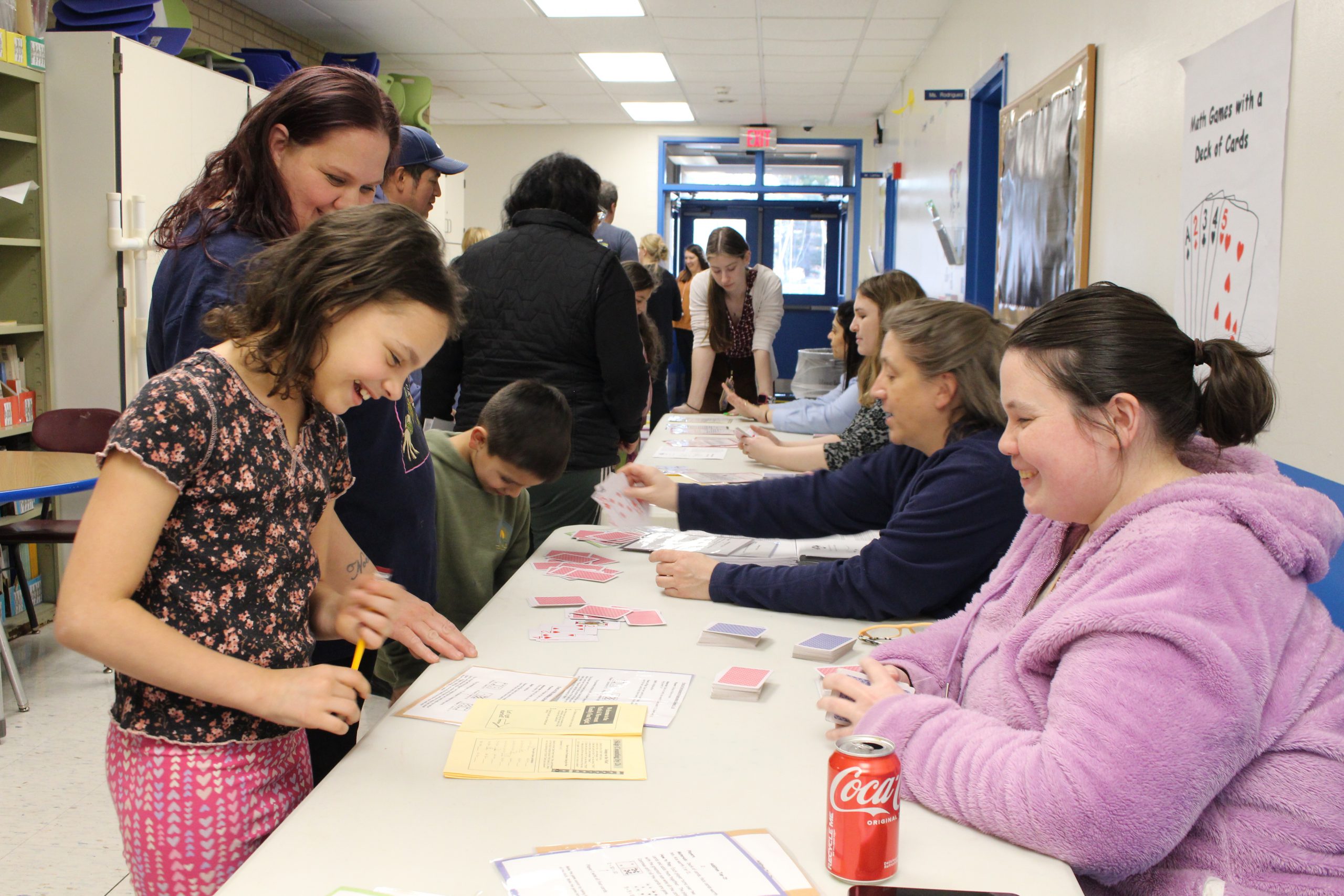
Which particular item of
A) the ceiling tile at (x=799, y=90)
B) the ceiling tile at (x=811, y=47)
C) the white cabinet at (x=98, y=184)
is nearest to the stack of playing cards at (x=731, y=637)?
the white cabinet at (x=98, y=184)

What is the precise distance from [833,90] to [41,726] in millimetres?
7836

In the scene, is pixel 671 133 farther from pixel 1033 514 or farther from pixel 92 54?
pixel 1033 514

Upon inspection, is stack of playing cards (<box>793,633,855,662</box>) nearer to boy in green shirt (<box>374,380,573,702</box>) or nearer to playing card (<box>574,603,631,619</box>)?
playing card (<box>574,603,631,619</box>)

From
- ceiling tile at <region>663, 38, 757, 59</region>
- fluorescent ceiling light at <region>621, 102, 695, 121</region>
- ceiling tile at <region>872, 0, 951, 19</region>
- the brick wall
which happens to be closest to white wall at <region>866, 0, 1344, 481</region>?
ceiling tile at <region>872, 0, 951, 19</region>

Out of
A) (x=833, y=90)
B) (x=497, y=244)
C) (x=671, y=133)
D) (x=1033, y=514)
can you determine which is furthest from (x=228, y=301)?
(x=671, y=133)

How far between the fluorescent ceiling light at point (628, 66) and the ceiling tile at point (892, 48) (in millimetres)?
1552

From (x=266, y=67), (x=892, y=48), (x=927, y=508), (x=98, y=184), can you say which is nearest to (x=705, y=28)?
(x=892, y=48)

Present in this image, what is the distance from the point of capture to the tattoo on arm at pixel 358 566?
58.3 inches

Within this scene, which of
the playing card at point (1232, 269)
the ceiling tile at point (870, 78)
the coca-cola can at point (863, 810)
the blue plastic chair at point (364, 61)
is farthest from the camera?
the ceiling tile at point (870, 78)

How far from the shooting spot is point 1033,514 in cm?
139

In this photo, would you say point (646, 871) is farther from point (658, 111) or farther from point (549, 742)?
point (658, 111)

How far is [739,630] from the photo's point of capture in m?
1.69

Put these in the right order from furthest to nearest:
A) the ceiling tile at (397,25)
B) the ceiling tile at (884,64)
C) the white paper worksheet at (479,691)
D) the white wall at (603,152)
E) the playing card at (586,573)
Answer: the white wall at (603,152), the ceiling tile at (884,64), the ceiling tile at (397,25), the playing card at (586,573), the white paper worksheet at (479,691)

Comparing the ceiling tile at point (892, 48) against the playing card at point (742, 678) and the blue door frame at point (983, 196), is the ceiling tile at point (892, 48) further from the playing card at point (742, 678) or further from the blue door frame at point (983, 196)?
the playing card at point (742, 678)
